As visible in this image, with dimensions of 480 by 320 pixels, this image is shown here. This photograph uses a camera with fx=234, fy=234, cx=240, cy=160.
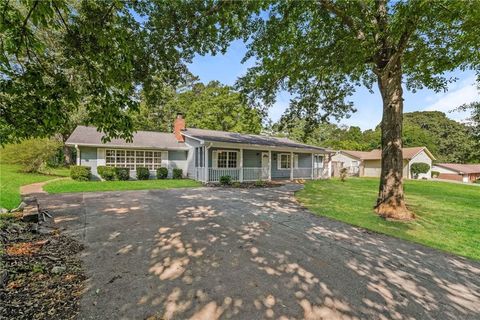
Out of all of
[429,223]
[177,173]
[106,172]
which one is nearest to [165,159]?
[177,173]

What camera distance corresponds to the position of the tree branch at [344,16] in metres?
6.88

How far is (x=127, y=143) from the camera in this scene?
638 inches

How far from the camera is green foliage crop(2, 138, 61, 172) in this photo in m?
15.3

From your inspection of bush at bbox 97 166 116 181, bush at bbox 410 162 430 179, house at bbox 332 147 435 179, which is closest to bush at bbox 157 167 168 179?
bush at bbox 97 166 116 181

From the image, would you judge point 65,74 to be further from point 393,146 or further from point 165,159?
point 165,159

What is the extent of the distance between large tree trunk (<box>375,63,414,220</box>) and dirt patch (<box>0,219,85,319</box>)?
26.3ft

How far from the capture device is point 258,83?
9.55 metres

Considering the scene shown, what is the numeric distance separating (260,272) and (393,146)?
6392 mm

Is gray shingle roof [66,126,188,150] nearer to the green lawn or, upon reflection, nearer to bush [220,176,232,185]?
bush [220,176,232,185]

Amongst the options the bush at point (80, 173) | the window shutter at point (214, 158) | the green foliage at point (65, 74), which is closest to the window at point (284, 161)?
the window shutter at point (214, 158)

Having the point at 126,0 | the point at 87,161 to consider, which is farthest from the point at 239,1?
the point at 87,161

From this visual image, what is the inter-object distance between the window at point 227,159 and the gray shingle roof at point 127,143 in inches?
124

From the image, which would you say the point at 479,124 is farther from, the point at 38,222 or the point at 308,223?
the point at 38,222

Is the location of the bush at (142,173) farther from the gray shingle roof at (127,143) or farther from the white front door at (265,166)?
the white front door at (265,166)
